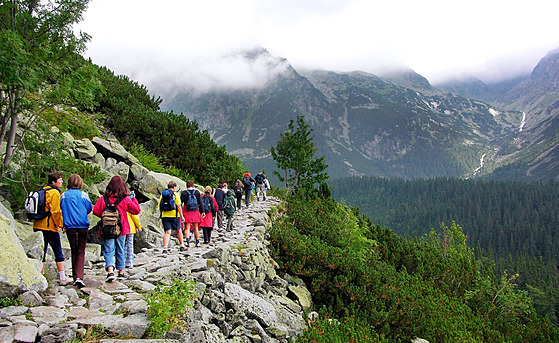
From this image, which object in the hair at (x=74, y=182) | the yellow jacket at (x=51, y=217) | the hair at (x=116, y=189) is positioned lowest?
the yellow jacket at (x=51, y=217)

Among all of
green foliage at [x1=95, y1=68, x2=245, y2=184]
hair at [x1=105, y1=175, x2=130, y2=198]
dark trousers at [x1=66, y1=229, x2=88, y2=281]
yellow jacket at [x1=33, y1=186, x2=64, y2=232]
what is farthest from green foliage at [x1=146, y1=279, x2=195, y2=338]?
green foliage at [x1=95, y1=68, x2=245, y2=184]

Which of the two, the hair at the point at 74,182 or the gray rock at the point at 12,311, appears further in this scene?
the hair at the point at 74,182

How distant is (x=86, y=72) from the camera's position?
8719 millimetres

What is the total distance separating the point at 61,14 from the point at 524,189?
722 ft

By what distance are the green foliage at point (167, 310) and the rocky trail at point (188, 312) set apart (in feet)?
0.33

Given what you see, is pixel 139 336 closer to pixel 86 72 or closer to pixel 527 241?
pixel 86 72

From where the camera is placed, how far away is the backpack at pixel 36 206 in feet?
19.3

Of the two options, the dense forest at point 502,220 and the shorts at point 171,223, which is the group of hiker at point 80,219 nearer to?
the shorts at point 171,223

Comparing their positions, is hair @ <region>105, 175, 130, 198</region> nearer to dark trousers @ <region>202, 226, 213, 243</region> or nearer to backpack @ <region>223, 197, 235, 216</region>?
dark trousers @ <region>202, 226, 213, 243</region>

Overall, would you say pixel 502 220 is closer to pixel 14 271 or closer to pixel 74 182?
pixel 74 182

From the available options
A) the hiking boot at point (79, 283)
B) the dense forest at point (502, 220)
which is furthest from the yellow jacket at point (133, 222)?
the dense forest at point (502, 220)

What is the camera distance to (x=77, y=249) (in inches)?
243

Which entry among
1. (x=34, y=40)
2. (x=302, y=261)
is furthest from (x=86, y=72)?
(x=302, y=261)

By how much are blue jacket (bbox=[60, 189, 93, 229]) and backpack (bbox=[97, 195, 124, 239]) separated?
0.34 m
